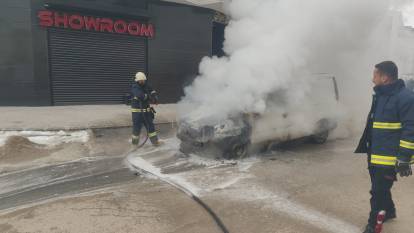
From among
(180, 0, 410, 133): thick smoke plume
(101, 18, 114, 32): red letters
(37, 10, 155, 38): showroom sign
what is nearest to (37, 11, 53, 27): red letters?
(37, 10, 155, 38): showroom sign

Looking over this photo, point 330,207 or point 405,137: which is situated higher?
point 405,137

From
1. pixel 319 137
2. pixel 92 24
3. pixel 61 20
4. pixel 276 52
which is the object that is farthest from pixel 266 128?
pixel 61 20

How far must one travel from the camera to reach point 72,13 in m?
11.6

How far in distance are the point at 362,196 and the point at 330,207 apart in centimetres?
73

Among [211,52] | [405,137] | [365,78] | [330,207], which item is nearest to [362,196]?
[330,207]

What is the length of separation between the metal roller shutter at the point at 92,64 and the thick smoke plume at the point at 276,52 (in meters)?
5.94

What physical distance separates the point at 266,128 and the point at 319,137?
2.04m

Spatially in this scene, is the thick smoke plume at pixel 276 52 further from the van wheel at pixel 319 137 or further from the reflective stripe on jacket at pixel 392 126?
the reflective stripe on jacket at pixel 392 126

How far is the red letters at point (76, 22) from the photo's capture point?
1162cm

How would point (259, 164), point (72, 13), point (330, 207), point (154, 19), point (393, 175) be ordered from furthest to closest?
point (154, 19) → point (72, 13) → point (259, 164) → point (330, 207) → point (393, 175)

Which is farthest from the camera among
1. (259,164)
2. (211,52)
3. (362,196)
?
(211,52)

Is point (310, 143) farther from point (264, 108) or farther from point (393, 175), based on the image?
point (393, 175)

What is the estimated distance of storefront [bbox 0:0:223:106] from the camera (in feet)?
36.1

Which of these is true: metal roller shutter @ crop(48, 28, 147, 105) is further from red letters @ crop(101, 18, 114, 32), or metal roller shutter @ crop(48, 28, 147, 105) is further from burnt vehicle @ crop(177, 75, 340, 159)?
burnt vehicle @ crop(177, 75, 340, 159)
